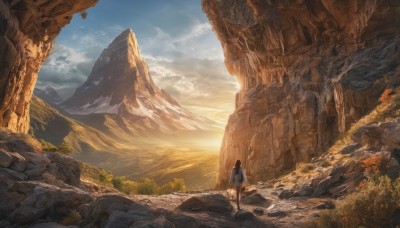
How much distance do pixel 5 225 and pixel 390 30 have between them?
3900 cm

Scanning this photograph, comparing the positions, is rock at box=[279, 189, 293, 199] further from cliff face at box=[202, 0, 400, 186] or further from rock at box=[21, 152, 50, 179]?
cliff face at box=[202, 0, 400, 186]

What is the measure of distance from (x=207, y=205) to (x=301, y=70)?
36.1 meters

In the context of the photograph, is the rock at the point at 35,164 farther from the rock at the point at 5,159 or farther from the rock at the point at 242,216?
the rock at the point at 242,216

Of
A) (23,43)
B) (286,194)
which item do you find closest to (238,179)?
(286,194)

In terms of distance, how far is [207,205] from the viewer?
16875mm

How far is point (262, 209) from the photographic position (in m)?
18.1

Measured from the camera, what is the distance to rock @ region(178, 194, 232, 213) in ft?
55.0

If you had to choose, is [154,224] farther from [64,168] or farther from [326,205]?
[64,168]

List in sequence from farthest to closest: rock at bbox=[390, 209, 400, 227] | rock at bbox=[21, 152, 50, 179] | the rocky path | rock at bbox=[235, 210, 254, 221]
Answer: rock at bbox=[21, 152, 50, 179] → rock at bbox=[235, 210, 254, 221] → the rocky path → rock at bbox=[390, 209, 400, 227]

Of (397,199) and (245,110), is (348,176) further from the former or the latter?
(245,110)

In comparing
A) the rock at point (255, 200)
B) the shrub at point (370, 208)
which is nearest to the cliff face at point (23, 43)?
the rock at point (255, 200)

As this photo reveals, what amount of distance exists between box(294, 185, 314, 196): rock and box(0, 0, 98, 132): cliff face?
3153 centimetres

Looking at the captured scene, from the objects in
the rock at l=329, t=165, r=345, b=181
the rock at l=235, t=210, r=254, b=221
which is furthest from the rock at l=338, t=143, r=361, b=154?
the rock at l=235, t=210, r=254, b=221

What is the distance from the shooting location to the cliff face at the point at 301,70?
35062 mm
